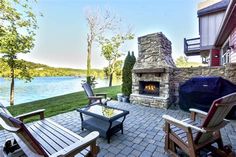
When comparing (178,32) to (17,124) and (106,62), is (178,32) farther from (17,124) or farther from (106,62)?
(17,124)

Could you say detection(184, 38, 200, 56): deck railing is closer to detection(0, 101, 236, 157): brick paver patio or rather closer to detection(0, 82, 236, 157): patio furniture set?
detection(0, 101, 236, 157): brick paver patio

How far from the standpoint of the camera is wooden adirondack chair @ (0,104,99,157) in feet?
4.48

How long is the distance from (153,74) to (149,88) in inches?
27.4

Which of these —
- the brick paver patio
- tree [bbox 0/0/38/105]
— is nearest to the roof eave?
the brick paver patio

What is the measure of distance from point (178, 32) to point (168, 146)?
13.3 meters

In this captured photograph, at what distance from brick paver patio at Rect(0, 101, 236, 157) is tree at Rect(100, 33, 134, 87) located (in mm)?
9205

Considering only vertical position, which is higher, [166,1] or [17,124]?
[166,1]

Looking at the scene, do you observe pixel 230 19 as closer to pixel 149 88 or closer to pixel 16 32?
pixel 149 88

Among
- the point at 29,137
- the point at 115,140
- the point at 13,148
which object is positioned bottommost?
the point at 115,140

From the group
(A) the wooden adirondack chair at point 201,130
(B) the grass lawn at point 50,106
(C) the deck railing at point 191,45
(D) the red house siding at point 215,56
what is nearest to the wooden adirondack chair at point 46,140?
(A) the wooden adirondack chair at point 201,130

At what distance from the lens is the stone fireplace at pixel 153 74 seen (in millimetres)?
5688

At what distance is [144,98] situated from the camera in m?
6.09

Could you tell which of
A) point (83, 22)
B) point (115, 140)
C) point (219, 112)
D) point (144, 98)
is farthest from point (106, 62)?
point (219, 112)

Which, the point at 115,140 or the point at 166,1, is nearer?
the point at 115,140
